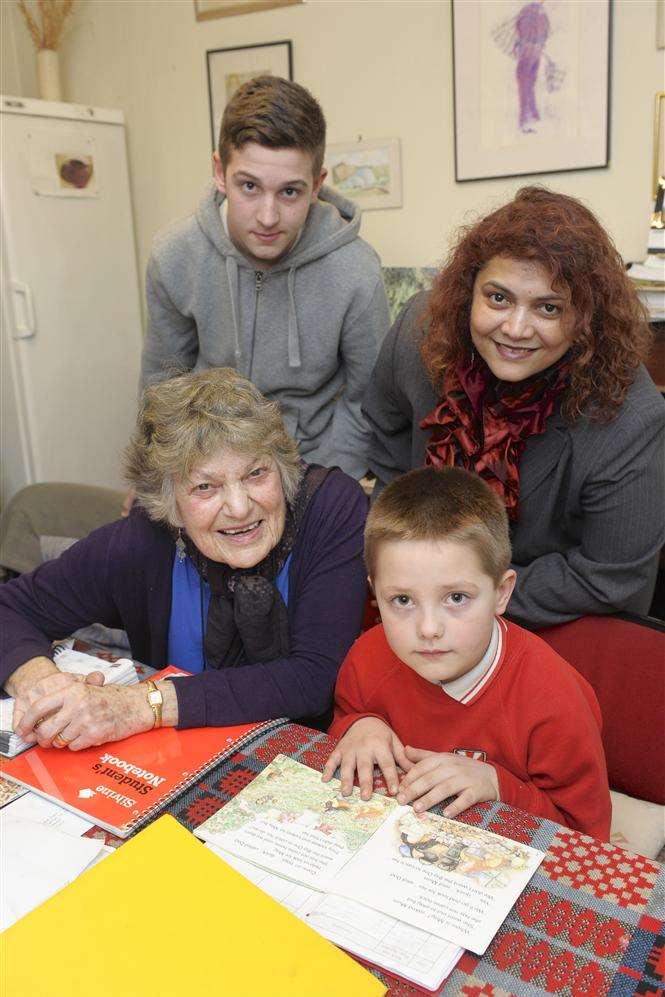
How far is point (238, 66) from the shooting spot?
3.49m

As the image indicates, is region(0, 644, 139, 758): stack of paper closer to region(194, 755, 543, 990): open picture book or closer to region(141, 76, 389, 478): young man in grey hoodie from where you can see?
region(194, 755, 543, 990): open picture book

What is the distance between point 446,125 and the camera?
3.13 meters

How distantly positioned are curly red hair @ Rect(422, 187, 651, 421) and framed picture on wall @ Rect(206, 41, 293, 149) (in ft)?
7.05

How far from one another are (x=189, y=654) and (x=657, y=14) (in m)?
2.47

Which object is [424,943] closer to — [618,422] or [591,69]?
[618,422]

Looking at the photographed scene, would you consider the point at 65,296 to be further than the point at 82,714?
Yes

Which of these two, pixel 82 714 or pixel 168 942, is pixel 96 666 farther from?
pixel 168 942

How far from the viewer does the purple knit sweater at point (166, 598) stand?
1.38 m

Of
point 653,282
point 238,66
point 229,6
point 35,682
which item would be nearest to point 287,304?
point 653,282

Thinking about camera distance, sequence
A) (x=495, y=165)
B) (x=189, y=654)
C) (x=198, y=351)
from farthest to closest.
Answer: (x=495, y=165) → (x=198, y=351) → (x=189, y=654)

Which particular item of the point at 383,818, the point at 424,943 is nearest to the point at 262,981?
the point at 424,943

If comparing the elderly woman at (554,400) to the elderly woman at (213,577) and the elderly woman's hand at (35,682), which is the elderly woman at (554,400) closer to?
the elderly woman at (213,577)

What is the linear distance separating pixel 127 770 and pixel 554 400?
39.6 inches

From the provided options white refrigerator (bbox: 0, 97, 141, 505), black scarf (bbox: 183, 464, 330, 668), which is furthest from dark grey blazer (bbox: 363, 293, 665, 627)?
white refrigerator (bbox: 0, 97, 141, 505)
